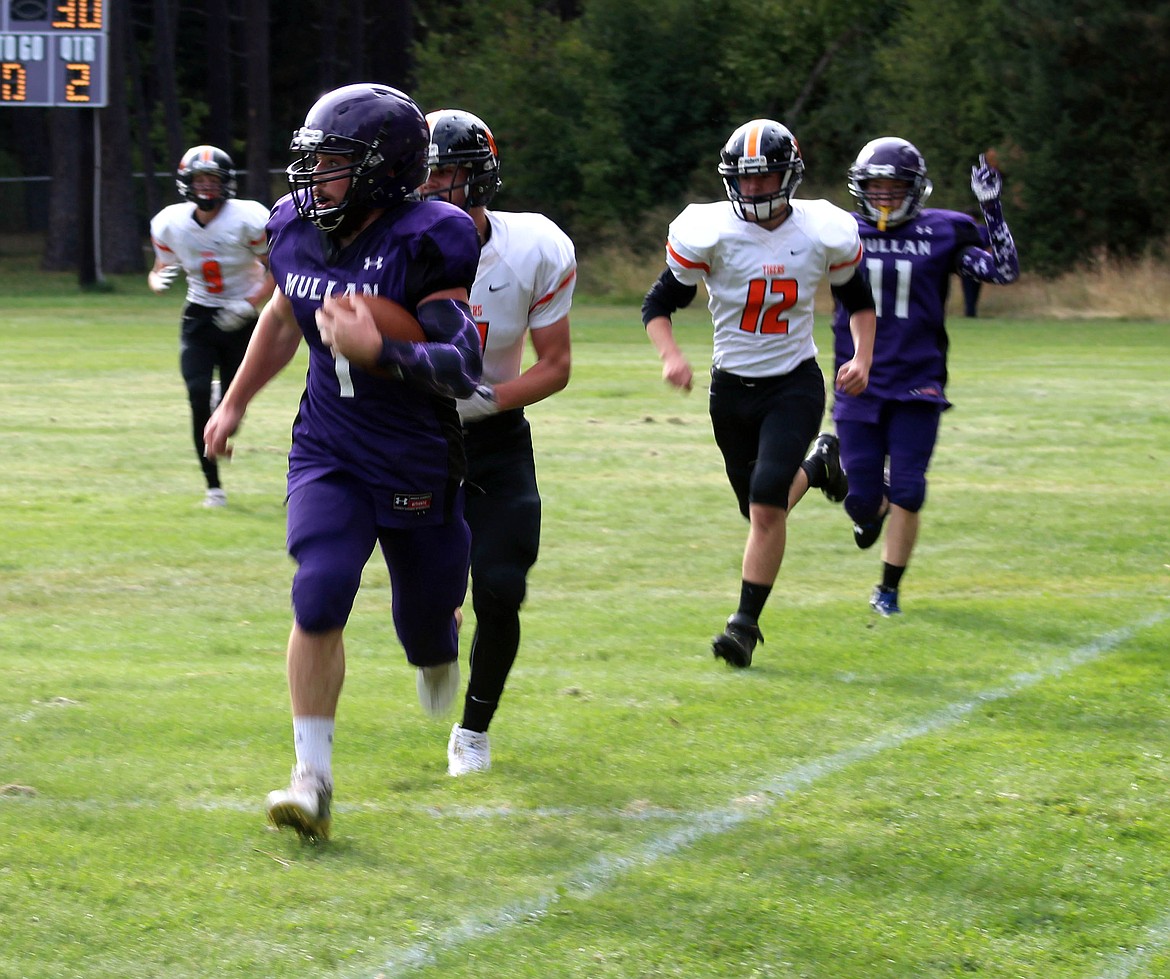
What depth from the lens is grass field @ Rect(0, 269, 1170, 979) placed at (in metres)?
3.97

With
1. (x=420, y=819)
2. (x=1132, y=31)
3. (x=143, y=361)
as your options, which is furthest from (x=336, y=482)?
(x=1132, y=31)

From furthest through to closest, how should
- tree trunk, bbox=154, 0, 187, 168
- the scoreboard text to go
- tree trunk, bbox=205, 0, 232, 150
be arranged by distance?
1. tree trunk, bbox=205, 0, 232, 150
2. tree trunk, bbox=154, 0, 187, 168
3. the scoreboard text to go

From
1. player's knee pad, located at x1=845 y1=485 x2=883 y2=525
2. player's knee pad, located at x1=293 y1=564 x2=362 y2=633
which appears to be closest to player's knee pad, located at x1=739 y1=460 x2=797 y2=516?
player's knee pad, located at x1=845 y1=485 x2=883 y2=525

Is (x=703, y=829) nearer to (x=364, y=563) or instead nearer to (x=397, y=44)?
(x=364, y=563)

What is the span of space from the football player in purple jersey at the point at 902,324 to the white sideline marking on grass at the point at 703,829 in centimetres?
118

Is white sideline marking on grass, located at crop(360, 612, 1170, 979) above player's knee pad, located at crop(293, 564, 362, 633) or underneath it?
underneath

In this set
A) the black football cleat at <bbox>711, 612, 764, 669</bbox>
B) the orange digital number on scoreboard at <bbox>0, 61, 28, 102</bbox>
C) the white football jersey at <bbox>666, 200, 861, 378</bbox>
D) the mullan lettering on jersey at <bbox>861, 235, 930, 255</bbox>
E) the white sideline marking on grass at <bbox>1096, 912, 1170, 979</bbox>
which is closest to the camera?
the white sideline marking on grass at <bbox>1096, 912, 1170, 979</bbox>

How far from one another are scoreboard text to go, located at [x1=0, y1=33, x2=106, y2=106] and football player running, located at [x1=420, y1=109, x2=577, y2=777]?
27.0m

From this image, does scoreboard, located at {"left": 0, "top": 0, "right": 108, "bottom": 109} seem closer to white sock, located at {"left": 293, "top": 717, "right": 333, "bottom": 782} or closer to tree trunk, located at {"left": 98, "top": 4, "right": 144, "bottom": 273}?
tree trunk, located at {"left": 98, "top": 4, "right": 144, "bottom": 273}

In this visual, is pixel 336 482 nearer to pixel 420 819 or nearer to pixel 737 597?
pixel 420 819

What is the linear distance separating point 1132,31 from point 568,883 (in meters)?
31.1

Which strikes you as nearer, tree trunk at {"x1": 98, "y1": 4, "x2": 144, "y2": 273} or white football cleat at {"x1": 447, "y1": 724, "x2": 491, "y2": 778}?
white football cleat at {"x1": 447, "y1": 724, "x2": 491, "y2": 778}

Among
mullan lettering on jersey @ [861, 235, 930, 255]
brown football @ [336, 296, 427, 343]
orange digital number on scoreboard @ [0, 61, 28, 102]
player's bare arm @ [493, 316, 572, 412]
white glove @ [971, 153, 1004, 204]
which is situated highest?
orange digital number on scoreboard @ [0, 61, 28, 102]

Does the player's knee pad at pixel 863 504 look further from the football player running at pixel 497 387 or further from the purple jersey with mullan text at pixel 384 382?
the purple jersey with mullan text at pixel 384 382
